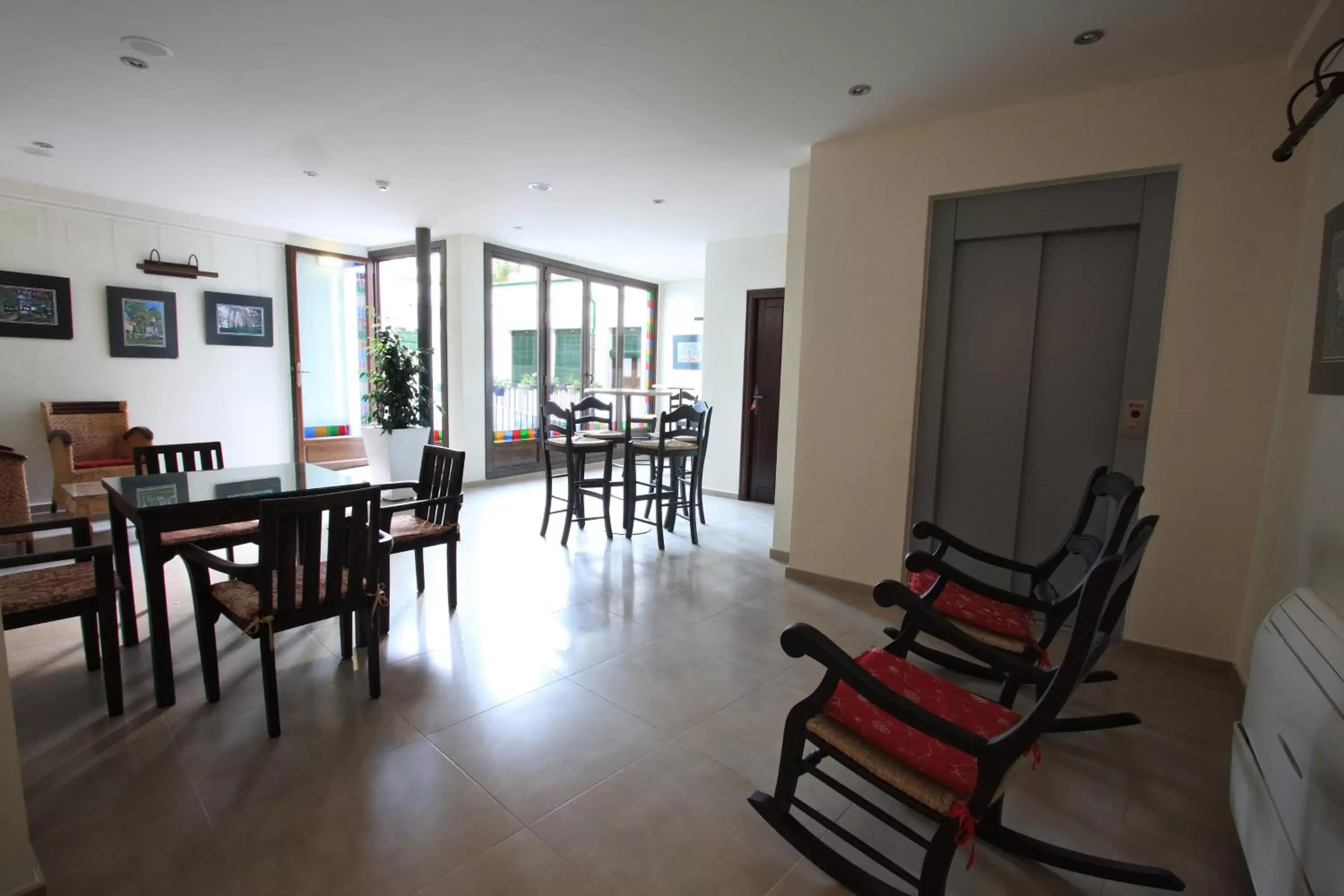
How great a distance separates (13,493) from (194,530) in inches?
89.9

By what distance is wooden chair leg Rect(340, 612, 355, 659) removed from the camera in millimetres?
2605

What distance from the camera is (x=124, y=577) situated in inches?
103

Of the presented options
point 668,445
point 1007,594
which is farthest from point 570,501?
point 1007,594

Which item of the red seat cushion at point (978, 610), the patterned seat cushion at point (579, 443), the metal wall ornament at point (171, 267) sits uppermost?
the metal wall ornament at point (171, 267)

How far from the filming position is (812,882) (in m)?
1.59

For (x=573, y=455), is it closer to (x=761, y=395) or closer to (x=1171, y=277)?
(x=761, y=395)

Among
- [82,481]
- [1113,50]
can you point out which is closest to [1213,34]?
[1113,50]

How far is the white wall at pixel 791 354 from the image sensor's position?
3.92 metres

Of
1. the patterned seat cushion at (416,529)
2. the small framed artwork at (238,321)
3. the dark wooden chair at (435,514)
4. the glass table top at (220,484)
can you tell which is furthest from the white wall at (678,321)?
the glass table top at (220,484)

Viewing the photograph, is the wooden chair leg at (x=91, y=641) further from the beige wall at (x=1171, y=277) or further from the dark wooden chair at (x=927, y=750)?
the beige wall at (x=1171, y=277)

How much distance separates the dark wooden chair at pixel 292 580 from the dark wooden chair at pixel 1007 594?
6.61 ft

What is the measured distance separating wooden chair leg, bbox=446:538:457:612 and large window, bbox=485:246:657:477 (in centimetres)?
343

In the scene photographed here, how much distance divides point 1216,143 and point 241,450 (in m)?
8.04

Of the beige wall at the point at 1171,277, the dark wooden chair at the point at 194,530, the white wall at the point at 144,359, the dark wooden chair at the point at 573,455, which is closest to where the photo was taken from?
the beige wall at the point at 1171,277
